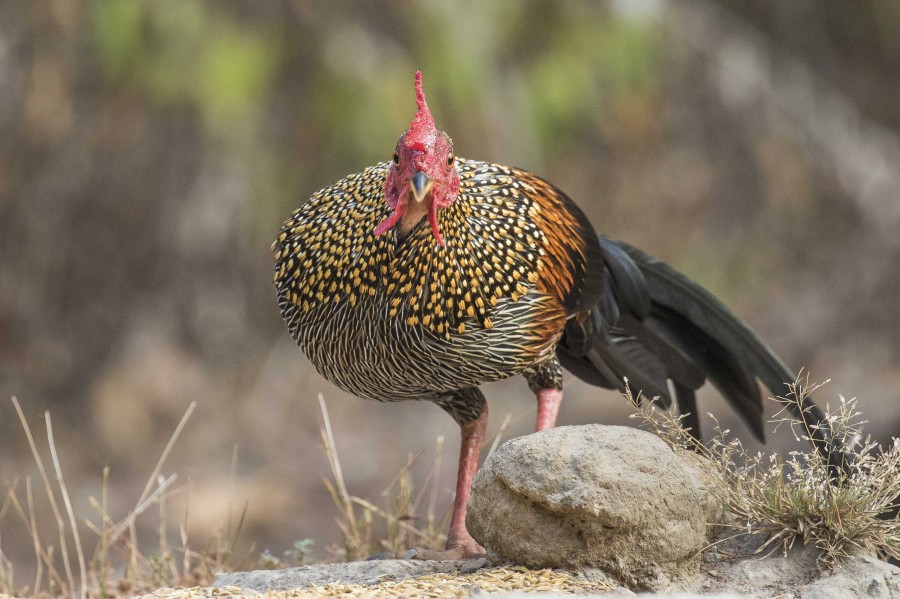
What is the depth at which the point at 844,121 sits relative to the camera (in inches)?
433

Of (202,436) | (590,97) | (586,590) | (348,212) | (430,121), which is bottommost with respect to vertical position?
(202,436)

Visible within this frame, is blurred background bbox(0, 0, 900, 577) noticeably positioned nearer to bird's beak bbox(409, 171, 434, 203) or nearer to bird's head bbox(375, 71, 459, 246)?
bird's head bbox(375, 71, 459, 246)

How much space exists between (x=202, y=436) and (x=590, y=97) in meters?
4.51

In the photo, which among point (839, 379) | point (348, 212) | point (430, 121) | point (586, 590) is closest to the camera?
point (586, 590)

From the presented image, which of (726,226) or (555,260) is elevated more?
(726,226)

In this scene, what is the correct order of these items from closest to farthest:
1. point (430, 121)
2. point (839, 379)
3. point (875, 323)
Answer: point (430, 121) < point (839, 379) < point (875, 323)

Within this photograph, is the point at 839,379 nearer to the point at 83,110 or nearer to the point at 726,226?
the point at 726,226

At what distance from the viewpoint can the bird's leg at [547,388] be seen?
4430 millimetres

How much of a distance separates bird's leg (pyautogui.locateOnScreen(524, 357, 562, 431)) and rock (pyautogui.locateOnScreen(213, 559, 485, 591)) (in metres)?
0.68

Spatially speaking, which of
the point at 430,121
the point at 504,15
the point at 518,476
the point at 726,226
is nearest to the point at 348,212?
the point at 430,121

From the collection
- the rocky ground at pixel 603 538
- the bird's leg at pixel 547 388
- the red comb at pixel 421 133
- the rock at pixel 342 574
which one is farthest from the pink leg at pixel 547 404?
the red comb at pixel 421 133

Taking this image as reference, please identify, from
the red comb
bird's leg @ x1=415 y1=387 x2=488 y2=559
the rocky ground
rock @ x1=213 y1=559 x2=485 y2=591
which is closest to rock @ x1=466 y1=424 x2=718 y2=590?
the rocky ground

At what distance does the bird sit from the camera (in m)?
3.87

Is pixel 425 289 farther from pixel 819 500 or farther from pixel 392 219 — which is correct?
pixel 819 500
